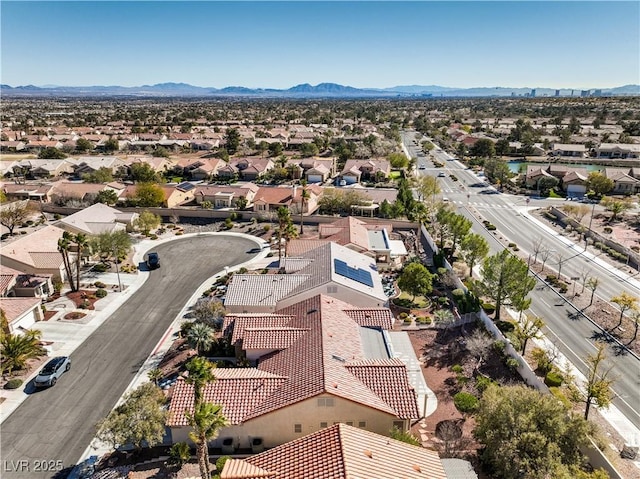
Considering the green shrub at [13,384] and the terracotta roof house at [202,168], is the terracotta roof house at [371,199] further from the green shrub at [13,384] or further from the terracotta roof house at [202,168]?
the green shrub at [13,384]

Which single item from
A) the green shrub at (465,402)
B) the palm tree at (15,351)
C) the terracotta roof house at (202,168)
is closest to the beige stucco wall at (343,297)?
the green shrub at (465,402)

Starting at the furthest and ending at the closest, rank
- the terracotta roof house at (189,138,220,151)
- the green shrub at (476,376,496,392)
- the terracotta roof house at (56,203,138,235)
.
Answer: the terracotta roof house at (189,138,220,151)
the terracotta roof house at (56,203,138,235)
the green shrub at (476,376,496,392)

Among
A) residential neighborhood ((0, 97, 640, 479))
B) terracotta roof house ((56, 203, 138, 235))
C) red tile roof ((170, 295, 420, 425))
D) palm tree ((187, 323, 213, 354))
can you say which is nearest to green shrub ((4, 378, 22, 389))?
residential neighborhood ((0, 97, 640, 479))

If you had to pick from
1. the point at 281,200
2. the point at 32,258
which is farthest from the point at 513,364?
the point at 281,200

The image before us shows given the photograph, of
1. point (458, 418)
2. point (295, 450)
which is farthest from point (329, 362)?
point (458, 418)

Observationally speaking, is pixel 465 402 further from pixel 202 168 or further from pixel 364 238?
pixel 202 168

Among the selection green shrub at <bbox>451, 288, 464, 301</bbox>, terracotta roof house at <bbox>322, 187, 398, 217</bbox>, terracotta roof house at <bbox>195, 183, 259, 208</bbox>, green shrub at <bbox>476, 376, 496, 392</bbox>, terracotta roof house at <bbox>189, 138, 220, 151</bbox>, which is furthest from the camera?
terracotta roof house at <bbox>189, 138, 220, 151</bbox>

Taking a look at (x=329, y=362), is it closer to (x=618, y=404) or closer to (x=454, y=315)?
(x=454, y=315)

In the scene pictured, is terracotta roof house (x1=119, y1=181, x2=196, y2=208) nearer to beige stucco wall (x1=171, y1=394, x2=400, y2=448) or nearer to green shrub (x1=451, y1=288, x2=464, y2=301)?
green shrub (x1=451, y1=288, x2=464, y2=301)
